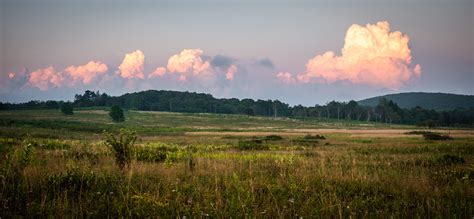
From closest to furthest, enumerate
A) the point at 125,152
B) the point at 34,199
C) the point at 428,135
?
the point at 34,199 < the point at 125,152 < the point at 428,135

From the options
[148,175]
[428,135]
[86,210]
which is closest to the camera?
[86,210]

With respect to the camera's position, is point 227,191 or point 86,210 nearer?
point 86,210

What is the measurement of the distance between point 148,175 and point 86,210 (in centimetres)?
419

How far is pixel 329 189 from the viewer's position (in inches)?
324

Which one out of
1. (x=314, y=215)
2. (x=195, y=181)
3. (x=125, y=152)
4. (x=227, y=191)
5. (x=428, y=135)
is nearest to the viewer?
(x=314, y=215)

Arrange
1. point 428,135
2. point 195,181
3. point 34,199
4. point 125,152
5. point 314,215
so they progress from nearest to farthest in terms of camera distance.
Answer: point 314,215 → point 34,199 → point 195,181 → point 125,152 → point 428,135

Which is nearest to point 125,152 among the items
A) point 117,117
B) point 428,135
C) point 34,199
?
point 34,199

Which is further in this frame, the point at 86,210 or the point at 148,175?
the point at 148,175

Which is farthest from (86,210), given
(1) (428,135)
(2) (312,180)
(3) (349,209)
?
(1) (428,135)

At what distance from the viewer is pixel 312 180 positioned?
376 inches

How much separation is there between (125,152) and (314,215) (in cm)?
838

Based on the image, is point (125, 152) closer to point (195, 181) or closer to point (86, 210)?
point (195, 181)

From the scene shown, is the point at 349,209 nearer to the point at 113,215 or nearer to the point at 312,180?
the point at 312,180

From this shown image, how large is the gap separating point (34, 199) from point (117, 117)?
133 meters
